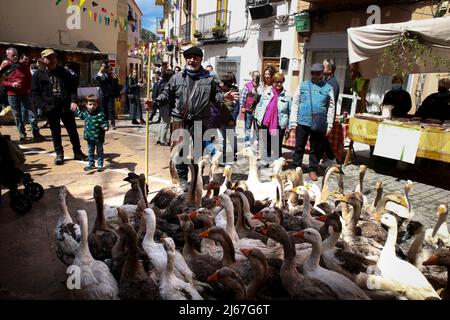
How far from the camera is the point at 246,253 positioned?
2.78 meters

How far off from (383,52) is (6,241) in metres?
7.25

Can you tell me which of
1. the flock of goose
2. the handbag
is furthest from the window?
the flock of goose

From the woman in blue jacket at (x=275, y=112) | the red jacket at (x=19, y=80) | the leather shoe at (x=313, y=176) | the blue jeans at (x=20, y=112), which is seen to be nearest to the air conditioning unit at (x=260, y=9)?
the woman in blue jacket at (x=275, y=112)

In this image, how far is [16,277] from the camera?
313 cm

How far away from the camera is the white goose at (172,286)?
8.21 feet

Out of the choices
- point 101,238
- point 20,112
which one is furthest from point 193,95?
point 20,112

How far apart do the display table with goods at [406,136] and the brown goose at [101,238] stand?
5606 millimetres

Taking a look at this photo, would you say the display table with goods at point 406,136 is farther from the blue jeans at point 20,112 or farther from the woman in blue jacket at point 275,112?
the blue jeans at point 20,112

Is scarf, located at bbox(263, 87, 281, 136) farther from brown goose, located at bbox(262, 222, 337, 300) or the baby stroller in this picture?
the baby stroller

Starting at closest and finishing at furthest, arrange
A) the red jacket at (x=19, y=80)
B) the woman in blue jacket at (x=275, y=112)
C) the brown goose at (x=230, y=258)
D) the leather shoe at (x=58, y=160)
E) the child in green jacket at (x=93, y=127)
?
the brown goose at (x=230, y=258)
the child in green jacket at (x=93, y=127)
the leather shoe at (x=58, y=160)
the woman in blue jacket at (x=275, y=112)
the red jacket at (x=19, y=80)

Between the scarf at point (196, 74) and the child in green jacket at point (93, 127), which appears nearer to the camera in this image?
the scarf at point (196, 74)
